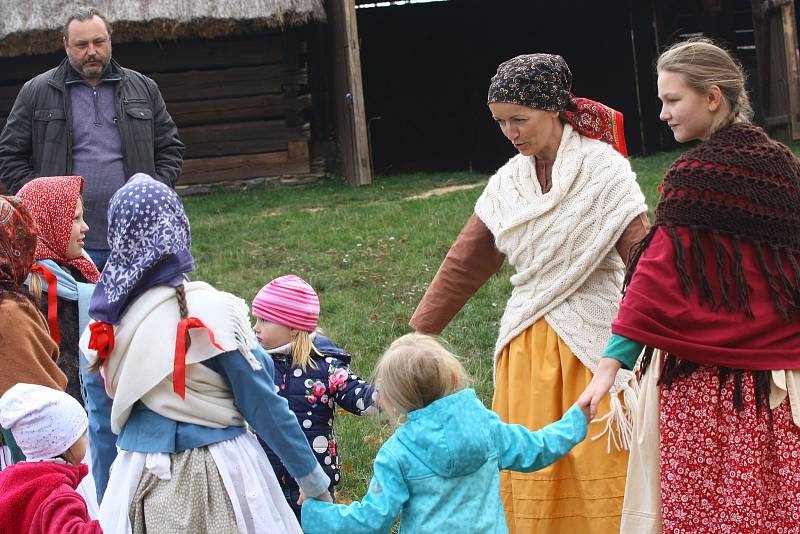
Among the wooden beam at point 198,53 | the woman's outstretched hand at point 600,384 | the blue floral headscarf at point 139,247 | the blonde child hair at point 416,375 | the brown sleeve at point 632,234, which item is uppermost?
the wooden beam at point 198,53

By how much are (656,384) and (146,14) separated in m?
10.2

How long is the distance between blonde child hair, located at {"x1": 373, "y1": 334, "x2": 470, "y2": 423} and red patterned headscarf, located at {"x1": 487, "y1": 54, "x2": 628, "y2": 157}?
1.09 meters

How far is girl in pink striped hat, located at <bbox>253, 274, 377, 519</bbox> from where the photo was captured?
3.80 m

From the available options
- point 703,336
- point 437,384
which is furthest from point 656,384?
point 437,384

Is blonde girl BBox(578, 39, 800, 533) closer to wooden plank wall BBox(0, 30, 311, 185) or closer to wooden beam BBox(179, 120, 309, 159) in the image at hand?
wooden plank wall BBox(0, 30, 311, 185)

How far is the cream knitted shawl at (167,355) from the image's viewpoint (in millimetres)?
2818

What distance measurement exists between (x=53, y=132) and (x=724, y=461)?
3.76 meters

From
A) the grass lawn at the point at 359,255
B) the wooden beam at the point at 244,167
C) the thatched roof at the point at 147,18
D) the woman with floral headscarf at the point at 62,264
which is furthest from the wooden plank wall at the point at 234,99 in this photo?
the woman with floral headscarf at the point at 62,264

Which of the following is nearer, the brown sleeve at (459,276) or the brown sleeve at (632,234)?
the brown sleeve at (632,234)

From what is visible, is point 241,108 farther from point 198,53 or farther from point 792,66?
point 792,66

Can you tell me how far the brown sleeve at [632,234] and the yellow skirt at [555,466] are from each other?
35 cm

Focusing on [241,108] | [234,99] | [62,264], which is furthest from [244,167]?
[62,264]

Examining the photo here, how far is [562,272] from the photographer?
3559 mm

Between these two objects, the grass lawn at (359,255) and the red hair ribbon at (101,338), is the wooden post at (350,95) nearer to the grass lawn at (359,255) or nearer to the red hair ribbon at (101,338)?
the grass lawn at (359,255)
